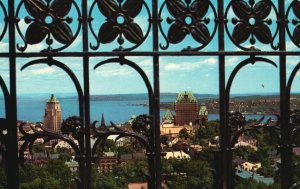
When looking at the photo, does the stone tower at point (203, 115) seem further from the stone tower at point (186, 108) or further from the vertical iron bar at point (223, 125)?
the vertical iron bar at point (223, 125)

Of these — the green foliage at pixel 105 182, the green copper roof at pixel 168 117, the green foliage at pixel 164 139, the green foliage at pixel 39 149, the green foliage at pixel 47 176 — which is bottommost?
the green foliage at pixel 105 182

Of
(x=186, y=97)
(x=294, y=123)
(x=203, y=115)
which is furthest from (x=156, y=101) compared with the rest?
(x=294, y=123)

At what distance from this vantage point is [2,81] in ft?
9.11

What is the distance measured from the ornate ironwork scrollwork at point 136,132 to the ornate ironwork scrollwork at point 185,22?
0.50m

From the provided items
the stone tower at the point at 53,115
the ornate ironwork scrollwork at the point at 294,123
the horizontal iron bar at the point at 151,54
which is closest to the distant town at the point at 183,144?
the stone tower at the point at 53,115

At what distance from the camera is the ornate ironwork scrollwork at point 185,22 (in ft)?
9.45

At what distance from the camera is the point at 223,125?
301cm

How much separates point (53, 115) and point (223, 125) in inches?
44.3

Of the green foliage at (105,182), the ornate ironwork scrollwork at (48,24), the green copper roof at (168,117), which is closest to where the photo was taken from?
the ornate ironwork scrollwork at (48,24)

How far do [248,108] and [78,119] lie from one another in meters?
1.31

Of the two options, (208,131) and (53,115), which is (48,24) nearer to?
(53,115)

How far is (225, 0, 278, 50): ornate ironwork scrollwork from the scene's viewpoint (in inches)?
117

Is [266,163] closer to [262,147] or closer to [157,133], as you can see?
[262,147]

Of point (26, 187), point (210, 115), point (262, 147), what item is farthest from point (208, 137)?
point (26, 187)
